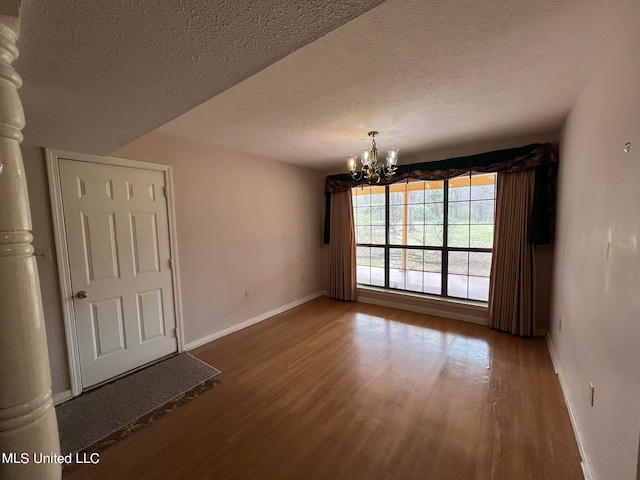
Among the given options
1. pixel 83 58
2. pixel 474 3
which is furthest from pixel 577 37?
pixel 83 58

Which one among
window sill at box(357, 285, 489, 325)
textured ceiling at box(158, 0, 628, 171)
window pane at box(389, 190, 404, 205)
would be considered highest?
textured ceiling at box(158, 0, 628, 171)

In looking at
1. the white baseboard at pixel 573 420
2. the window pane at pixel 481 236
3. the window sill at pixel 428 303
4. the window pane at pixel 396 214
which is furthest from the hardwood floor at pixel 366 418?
the window pane at pixel 396 214

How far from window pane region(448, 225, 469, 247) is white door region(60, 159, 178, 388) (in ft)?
12.2

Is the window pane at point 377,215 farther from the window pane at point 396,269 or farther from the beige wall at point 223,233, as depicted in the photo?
the beige wall at point 223,233

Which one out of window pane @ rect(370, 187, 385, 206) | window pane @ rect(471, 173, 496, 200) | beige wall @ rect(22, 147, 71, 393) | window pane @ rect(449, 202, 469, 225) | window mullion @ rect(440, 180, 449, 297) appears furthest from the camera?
window pane @ rect(370, 187, 385, 206)

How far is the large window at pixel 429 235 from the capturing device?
3672 mm

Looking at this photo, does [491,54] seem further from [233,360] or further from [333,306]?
[333,306]

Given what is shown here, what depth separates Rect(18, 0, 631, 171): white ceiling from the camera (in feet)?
2.71

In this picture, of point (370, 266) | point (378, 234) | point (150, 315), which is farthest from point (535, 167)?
point (150, 315)

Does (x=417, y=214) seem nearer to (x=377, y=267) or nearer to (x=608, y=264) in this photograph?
(x=377, y=267)

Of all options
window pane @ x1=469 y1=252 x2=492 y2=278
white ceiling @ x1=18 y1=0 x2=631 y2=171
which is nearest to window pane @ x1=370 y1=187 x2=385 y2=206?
window pane @ x1=469 y1=252 x2=492 y2=278

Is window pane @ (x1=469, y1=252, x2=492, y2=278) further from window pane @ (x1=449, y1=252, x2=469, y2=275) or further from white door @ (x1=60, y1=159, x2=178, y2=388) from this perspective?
white door @ (x1=60, y1=159, x2=178, y2=388)

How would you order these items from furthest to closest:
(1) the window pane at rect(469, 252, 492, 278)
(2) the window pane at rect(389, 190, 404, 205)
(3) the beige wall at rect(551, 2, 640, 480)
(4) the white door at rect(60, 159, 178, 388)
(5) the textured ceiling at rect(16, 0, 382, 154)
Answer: (2) the window pane at rect(389, 190, 404, 205) < (1) the window pane at rect(469, 252, 492, 278) < (4) the white door at rect(60, 159, 178, 388) < (3) the beige wall at rect(551, 2, 640, 480) < (5) the textured ceiling at rect(16, 0, 382, 154)

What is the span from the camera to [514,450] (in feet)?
5.45
